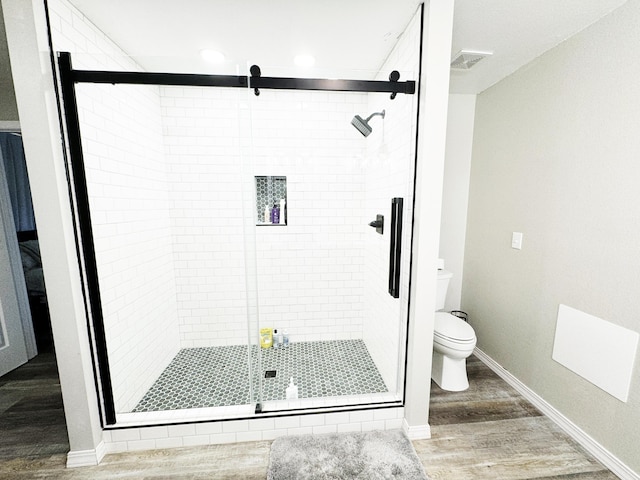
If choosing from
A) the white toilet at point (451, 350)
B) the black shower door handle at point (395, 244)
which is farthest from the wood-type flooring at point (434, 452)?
the black shower door handle at point (395, 244)

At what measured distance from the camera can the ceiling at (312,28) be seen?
1374 mm

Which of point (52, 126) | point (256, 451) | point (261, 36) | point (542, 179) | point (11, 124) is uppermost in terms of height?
point (261, 36)

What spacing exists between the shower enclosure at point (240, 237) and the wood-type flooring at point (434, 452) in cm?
20

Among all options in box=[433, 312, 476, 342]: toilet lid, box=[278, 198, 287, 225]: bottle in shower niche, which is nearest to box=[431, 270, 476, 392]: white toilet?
box=[433, 312, 476, 342]: toilet lid

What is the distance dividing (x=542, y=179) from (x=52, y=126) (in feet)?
9.28

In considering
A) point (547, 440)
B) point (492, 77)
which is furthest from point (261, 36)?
point (547, 440)

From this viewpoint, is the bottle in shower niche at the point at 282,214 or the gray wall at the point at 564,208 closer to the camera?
the gray wall at the point at 564,208

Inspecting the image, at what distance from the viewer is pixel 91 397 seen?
1.42 m

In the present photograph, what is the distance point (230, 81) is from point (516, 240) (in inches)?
87.3

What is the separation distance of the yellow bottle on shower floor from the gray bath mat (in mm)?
961

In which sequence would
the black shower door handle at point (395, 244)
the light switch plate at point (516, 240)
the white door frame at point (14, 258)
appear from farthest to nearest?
the white door frame at point (14, 258), the light switch plate at point (516, 240), the black shower door handle at point (395, 244)

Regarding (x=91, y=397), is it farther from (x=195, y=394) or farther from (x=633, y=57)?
(x=633, y=57)

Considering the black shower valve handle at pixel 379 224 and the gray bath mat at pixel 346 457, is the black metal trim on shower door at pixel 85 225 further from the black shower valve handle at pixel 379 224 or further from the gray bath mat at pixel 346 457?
the black shower valve handle at pixel 379 224

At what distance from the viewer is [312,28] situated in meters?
1.55
